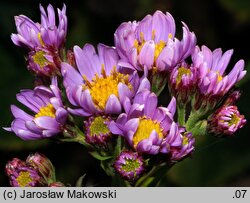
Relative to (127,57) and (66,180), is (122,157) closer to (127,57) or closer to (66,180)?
(127,57)

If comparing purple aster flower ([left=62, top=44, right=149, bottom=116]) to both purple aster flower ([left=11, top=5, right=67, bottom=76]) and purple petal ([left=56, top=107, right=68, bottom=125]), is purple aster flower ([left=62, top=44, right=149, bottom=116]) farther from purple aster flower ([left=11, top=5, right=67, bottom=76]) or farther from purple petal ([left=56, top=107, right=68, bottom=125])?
purple aster flower ([left=11, top=5, right=67, bottom=76])

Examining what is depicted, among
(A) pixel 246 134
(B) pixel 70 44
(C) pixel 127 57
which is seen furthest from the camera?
(B) pixel 70 44

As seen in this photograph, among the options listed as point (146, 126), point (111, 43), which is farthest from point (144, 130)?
point (111, 43)

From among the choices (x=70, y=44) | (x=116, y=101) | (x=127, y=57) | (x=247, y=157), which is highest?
(x=70, y=44)

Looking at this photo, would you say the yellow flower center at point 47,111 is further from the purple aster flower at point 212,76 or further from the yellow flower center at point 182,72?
the purple aster flower at point 212,76

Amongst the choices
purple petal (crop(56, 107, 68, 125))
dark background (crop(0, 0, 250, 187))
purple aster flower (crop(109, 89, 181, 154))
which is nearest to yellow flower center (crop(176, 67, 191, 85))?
purple aster flower (crop(109, 89, 181, 154))

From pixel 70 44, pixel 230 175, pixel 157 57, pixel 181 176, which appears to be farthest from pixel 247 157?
pixel 157 57
